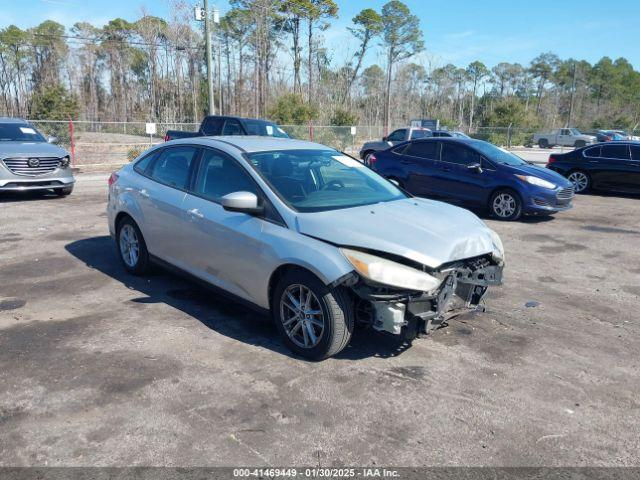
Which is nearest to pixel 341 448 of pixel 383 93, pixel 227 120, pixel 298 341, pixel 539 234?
pixel 298 341

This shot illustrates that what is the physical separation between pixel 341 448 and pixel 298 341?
1211mm

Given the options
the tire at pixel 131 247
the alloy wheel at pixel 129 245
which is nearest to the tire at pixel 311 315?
the tire at pixel 131 247

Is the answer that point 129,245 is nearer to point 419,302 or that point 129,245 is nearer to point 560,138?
point 419,302

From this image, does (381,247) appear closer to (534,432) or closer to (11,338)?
(534,432)

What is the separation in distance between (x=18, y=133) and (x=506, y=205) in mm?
10675

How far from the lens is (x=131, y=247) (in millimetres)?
6168

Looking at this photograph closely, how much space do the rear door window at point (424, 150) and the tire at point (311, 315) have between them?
7.89 meters

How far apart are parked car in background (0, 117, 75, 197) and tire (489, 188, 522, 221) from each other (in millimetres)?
9210

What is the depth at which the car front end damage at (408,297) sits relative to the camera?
12.2ft

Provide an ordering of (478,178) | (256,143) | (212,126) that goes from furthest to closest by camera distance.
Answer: (212,126) < (478,178) < (256,143)

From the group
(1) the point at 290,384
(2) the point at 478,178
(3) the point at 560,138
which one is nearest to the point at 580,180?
(2) the point at 478,178

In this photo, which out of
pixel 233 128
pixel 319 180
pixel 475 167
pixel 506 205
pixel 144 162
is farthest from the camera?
pixel 233 128

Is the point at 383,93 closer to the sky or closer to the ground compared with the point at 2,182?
closer to the sky

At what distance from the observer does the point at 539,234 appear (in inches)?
366
